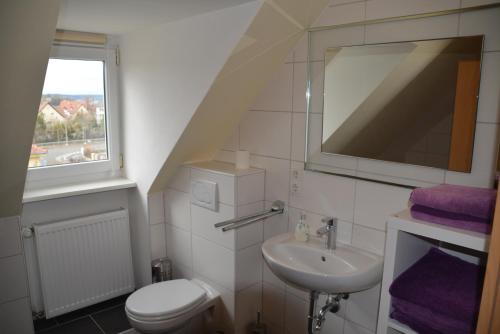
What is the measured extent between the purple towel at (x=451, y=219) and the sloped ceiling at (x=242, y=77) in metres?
0.99

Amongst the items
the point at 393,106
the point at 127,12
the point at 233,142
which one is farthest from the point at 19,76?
the point at 393,106

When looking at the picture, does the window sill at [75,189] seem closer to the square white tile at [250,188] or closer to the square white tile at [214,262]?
the square white tile at [214,262]

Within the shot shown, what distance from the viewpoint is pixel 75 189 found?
8.00 feet

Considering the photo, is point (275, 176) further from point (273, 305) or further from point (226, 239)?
point (273, 305)

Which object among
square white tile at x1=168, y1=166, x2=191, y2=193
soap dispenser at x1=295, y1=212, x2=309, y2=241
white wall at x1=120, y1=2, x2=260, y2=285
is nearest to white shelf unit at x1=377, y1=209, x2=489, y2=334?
soap dispenser at x1=295, y1=212, x2=309, y2=241

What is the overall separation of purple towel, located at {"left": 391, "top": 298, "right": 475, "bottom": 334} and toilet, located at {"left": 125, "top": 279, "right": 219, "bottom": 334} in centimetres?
122

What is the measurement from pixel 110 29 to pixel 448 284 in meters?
2.32

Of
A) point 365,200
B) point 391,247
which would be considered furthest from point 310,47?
point 391,247

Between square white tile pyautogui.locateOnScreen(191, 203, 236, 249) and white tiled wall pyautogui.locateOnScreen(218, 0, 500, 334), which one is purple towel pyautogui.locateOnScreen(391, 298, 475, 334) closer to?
white tiled wall pyautogui.locateOnScreen(218, 0, 500, 334)

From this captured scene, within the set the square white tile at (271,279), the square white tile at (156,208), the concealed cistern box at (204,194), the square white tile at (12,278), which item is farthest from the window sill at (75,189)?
the square white tile at (271,279)

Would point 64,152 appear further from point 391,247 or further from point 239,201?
point 391,247

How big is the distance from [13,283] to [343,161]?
179cm

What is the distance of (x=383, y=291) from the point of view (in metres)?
1.27

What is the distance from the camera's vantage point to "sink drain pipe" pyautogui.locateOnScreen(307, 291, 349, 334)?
67.3 inches
